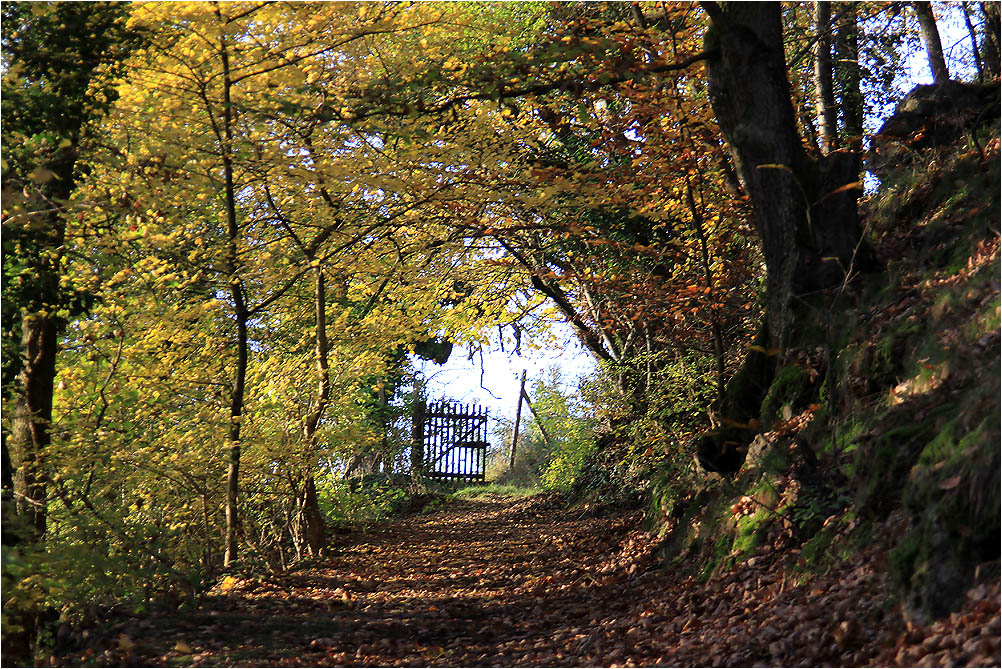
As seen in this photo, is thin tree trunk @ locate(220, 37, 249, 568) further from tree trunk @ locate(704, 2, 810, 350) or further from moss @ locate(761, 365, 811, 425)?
moss @ locate(761, 365, 811, 425)

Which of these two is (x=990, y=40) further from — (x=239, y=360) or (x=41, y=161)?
(x=41, y=161)

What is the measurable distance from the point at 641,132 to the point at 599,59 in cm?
152

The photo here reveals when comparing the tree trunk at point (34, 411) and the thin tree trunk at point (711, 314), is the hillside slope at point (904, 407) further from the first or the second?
the tree trunk at point (34, 411)

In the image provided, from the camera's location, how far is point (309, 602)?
6.88 meters

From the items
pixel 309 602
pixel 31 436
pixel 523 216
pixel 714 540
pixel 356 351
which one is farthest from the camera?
pixel 523 216

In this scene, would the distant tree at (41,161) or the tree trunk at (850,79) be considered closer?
the distant tree at (41,161)

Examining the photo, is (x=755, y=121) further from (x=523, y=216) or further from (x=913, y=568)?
(x=523, y=216)

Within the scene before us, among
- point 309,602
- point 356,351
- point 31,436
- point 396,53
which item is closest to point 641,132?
point 396,53

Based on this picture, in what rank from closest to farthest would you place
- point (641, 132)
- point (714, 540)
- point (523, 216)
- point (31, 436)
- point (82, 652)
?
1. point (82, 652)
2. point (31, 436)
3. point (714, 540)
4. point (641, 132)
5. point (523, 216)

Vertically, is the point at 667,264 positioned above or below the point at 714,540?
above

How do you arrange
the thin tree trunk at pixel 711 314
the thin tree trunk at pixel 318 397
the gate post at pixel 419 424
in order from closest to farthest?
the thin tree trunk at pixel 711 314 → the thin tree trunk at pixel 318 397 → the gate post at pixel 419 424

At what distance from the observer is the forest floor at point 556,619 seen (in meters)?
3.90

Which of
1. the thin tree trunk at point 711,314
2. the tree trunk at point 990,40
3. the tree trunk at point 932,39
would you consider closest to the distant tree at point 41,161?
the thin tree trunk at point 711,314

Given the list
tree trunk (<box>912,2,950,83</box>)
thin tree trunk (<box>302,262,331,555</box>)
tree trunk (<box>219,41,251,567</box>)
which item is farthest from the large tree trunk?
thin tree trunk (<box>302,262,331,555</box>)
